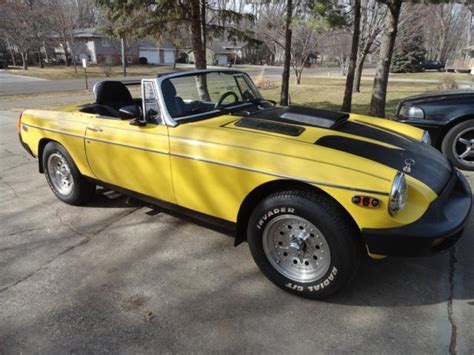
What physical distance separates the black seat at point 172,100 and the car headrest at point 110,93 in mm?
1617

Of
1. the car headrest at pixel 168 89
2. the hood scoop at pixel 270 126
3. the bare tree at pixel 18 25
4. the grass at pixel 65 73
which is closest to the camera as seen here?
the hood scoop at pixel 270 126

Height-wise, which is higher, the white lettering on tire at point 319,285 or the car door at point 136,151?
the car door at point 136,151

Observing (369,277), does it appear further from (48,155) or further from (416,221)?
(48,155)

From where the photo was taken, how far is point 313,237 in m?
2.74

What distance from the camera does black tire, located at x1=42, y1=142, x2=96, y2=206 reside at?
431 cm

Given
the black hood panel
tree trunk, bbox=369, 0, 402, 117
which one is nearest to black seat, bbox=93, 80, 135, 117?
the black hood panel

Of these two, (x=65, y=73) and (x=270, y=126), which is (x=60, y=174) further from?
(x=65, y=73)

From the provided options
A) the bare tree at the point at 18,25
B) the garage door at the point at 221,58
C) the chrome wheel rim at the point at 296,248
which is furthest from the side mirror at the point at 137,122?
the garage door at the point at 221,58

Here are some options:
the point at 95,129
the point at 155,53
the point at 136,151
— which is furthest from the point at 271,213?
the point at 155,53

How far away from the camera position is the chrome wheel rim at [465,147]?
18.3 feet

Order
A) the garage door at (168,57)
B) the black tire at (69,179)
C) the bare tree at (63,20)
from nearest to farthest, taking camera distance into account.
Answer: the black tire at (69,179) < the bare tree at (63,20) < the garage door at (168,57)

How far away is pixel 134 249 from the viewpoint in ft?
11.7

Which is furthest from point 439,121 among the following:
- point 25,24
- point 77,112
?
point 25,24

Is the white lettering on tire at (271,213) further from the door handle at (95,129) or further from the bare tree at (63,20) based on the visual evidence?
the bare tree at (63,20)
